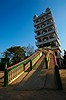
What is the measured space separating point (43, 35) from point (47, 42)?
4.20m

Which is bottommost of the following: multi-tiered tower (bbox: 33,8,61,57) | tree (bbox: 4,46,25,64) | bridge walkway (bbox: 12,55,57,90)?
bridge walkway (bbox: 12,55,57,90)

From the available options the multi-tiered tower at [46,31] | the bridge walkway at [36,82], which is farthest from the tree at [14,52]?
the bridge walkway at [36,82]

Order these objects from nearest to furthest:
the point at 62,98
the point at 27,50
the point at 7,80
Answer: the point at 62,98 → the point at 7,80 → the point at 27,50

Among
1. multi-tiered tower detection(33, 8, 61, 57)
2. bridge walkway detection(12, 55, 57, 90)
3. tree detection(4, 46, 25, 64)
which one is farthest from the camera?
multi-tiered tower detection(33, 8, 61, 57)

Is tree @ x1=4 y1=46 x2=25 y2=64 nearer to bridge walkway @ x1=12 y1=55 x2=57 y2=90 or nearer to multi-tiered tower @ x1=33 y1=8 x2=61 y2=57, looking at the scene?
multi-tiered tower @ x1=33 y1=8 x2=61 y2=57

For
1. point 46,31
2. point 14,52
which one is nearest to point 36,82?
point 14,52

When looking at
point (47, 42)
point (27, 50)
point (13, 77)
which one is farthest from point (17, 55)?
point (13, 77)

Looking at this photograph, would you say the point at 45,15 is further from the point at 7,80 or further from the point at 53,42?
the point at 7,80

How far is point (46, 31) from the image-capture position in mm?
49781

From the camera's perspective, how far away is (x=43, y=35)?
49.3m

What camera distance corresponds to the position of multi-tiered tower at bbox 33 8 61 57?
151 feet

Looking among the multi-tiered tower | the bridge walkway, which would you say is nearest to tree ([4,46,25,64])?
the multi-tiered tower

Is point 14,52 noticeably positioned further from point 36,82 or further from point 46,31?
point 36,82

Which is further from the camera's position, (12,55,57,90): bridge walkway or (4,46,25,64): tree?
(4,46,25,64): tree
